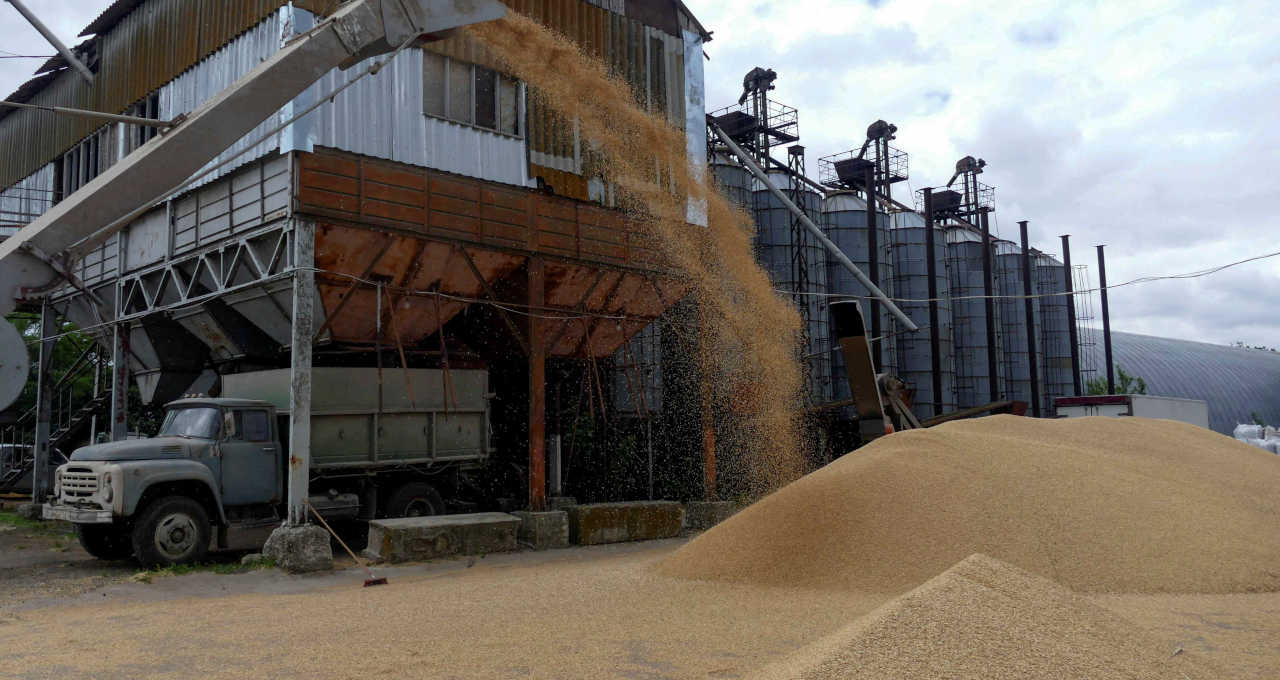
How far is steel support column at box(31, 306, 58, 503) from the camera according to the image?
55.8 ft

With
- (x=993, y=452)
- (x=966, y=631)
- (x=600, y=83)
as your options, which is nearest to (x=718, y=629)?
(x=966, y=631)

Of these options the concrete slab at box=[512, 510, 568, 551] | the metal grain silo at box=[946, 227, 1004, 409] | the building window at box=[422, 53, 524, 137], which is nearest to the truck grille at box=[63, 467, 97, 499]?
the concrete slab at box=[512, 510, 568, 551]

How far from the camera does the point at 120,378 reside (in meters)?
15.4

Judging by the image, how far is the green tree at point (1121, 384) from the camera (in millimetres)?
38997

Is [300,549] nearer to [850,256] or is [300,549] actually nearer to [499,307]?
[499,307]

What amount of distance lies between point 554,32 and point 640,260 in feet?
13.7

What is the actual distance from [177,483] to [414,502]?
3507mm

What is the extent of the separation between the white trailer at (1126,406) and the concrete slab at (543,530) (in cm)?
1354

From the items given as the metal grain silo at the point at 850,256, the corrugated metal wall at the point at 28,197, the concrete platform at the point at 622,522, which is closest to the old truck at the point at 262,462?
the concrete platform at the point at 622,522

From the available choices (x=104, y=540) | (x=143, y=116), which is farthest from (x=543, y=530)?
(x=143, y=116)

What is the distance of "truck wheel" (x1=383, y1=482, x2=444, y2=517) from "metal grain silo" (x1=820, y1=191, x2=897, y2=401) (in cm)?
1707

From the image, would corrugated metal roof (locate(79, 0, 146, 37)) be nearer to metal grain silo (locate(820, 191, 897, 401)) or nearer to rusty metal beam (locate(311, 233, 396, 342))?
rusty metal beam (locate(311, 233, 396, 342))

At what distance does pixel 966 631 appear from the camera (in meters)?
4.85

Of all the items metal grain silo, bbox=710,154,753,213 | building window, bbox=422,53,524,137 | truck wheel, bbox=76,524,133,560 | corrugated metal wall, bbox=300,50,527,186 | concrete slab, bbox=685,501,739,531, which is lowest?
concrete slab, bbox=685,501,739,531
